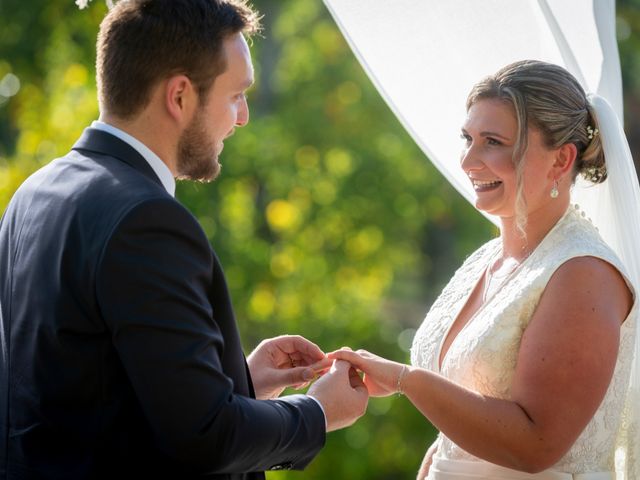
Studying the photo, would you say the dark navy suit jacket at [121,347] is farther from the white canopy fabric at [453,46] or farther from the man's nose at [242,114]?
the white canopy fabric at [453,46]

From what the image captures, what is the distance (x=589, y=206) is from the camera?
311cm

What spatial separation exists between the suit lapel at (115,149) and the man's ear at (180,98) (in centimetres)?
12

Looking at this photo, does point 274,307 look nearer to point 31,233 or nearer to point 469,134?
point 469,134

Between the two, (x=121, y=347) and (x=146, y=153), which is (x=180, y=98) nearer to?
(x=146, y=153)

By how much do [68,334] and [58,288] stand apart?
95 millimetres

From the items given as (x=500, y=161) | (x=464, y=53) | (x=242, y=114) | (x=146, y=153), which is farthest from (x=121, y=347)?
(x=464, y=53)

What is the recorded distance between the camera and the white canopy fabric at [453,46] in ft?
10.5

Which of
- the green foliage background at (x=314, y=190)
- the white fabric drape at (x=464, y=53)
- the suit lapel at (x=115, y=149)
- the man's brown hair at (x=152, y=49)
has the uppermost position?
the man's brown hair at (x=152, y=49)

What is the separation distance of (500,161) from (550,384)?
0.65 m

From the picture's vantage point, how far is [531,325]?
262 cm

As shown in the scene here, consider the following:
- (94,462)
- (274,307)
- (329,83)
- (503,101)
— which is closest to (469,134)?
(503,101)

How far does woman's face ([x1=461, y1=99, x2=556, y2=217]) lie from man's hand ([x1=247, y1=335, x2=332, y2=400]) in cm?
64

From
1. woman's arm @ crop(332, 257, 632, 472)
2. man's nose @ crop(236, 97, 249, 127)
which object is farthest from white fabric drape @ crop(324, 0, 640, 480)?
man's nose @ crop(236, 97, 249, 127)

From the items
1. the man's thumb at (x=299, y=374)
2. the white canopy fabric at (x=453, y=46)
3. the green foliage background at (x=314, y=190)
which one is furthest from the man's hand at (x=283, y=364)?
the green foliage background at (x=314, y=190)
